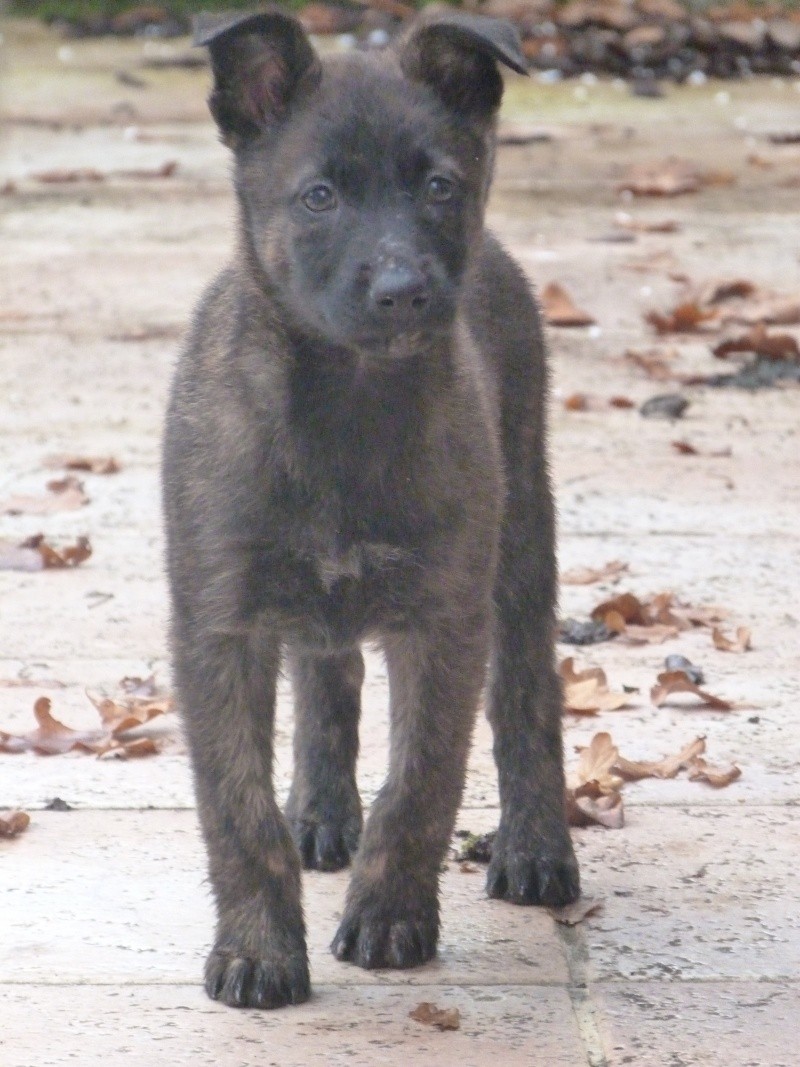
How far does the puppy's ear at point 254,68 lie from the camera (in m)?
4.06

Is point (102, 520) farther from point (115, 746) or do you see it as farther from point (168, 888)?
point (168, 888)

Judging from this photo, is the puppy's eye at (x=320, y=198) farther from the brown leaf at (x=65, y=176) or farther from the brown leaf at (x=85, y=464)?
the brown leaf at (x=65, y=176)

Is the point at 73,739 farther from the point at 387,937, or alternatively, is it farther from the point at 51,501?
the point at 51,501

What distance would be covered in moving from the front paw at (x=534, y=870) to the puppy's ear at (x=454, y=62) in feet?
5.13

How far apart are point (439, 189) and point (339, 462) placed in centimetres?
56

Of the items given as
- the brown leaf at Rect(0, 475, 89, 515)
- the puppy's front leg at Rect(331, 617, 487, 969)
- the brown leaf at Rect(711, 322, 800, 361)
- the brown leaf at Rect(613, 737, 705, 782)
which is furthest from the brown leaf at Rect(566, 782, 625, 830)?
the brown leaf at Rect(711, 322, 800, 361)

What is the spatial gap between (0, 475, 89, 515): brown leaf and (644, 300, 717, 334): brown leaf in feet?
11.0

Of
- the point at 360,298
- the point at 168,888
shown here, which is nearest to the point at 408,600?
the point at 360,298

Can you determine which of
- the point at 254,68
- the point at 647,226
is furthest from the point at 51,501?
the point at 647,226

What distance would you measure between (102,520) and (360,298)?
329 cm

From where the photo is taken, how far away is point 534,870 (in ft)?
14.3

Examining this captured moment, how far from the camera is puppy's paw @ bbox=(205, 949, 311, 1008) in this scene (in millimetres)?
3807

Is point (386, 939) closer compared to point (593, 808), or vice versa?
point (386, 939)

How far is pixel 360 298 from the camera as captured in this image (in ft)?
12.4
